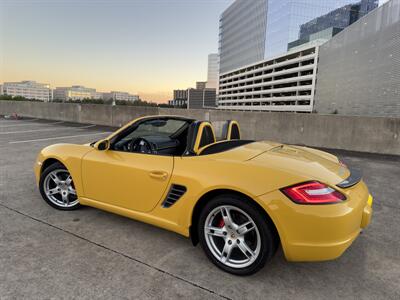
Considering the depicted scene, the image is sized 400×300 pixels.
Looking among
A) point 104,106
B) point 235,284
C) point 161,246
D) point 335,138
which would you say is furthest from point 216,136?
point 104,106

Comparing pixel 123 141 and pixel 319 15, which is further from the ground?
pixel 319 15

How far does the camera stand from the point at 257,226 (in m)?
2.12

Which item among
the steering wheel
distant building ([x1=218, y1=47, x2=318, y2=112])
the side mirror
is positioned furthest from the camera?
distant building ([x1=218, y1=47, x2=318, y2=112])

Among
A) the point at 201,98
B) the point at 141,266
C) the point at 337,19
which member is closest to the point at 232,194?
the point at 141,266

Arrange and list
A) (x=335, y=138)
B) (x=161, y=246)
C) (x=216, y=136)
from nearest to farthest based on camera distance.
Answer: (x=161, y=246), (x=216, y=136), (x=335, y=138)

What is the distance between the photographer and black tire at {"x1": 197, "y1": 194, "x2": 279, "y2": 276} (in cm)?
209

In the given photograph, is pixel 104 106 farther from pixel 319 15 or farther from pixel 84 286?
pixel 319 15

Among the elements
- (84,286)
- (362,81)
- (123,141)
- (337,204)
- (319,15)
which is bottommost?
(84,286)

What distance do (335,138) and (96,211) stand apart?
796 cm

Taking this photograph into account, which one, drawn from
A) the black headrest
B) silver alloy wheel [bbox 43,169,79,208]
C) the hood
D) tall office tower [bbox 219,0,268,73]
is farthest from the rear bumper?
tall office tower [bbox 219,0,268,73]

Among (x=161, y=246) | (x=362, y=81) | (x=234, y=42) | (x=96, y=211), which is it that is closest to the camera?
(x=161, y=246)

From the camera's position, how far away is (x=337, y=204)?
2.00 metres

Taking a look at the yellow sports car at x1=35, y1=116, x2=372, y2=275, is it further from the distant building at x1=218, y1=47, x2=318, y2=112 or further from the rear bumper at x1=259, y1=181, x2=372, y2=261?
the distant building at x1=218, y1=47, x2=318, y2=112

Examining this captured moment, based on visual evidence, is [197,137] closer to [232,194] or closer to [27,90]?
[232,194]
